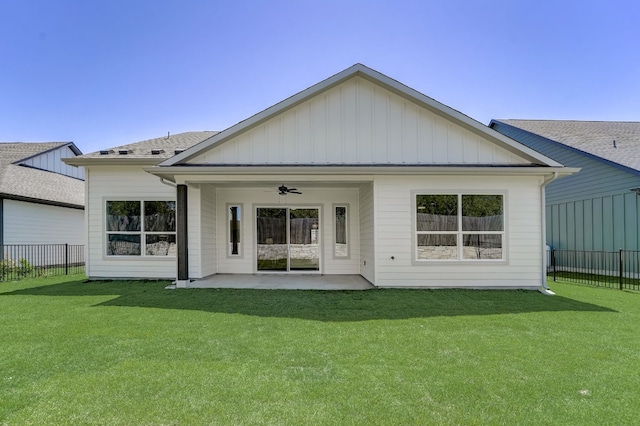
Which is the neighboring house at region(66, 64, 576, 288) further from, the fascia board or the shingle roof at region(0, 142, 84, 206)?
the shingle roof at region(0, 142, 84, 206)

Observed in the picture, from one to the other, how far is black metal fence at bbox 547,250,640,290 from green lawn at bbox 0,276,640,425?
4271 mm

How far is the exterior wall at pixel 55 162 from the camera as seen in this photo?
19234 mm

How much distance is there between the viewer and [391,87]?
9875 mm

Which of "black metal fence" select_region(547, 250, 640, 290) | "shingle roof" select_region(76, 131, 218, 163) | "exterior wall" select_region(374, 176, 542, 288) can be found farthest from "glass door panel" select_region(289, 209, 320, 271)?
"black metal fence" select_region(547, 250, 640, 290)

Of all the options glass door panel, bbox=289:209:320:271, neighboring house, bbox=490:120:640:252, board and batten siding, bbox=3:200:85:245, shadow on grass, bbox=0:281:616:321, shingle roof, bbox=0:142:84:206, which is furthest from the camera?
shingle roof, bbox=0:142:84:206

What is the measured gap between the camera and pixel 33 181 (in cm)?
1712

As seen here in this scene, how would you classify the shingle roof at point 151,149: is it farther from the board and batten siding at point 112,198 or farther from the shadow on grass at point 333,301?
the shadow on grass at point 333,301

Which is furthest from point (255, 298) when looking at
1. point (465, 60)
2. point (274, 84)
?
point (465, 60)

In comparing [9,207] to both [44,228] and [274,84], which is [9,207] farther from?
[274,84]

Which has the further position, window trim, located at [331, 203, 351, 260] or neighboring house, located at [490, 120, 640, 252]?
neighboring house, located at [490, 120, 640, 252]

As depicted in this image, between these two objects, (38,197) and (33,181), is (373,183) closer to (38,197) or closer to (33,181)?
(38,197)

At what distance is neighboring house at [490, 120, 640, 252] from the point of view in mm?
12664

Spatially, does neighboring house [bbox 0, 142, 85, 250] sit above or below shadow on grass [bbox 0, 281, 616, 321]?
above

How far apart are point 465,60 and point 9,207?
58.3 feet
